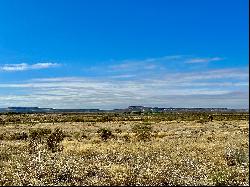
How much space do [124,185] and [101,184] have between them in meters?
0.71

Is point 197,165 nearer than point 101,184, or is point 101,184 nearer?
point 101,184

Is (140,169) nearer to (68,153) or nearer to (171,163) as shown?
(171,163)

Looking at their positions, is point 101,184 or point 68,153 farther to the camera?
point 68,153

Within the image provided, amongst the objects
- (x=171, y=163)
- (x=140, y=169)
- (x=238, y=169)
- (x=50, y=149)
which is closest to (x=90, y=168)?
(x=140, y=169)

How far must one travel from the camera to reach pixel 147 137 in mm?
36625

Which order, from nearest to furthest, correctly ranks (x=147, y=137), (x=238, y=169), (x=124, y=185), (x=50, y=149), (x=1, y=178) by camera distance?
(x=124, y=185)
(x=1, y=178)
(x=238, y=169)
(x=50, y=149)
(x=147, y=137)

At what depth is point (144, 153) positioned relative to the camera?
2400cm

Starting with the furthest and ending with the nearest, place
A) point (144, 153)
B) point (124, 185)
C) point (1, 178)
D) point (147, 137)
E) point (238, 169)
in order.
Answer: point (147, 137), point (144, 153), point (238, 169), point (1, 178), point (124, 185)

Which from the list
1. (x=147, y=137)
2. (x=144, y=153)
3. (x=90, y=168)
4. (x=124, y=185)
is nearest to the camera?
(x=124, y=185)

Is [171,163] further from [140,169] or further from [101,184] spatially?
[101,184]

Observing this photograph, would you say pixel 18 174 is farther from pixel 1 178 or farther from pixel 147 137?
pixel 147 137

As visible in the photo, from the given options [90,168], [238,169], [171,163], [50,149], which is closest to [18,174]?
[90,168]

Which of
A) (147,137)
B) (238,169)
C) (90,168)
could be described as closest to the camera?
(238,169)

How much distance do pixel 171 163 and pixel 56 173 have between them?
5.21 metres
